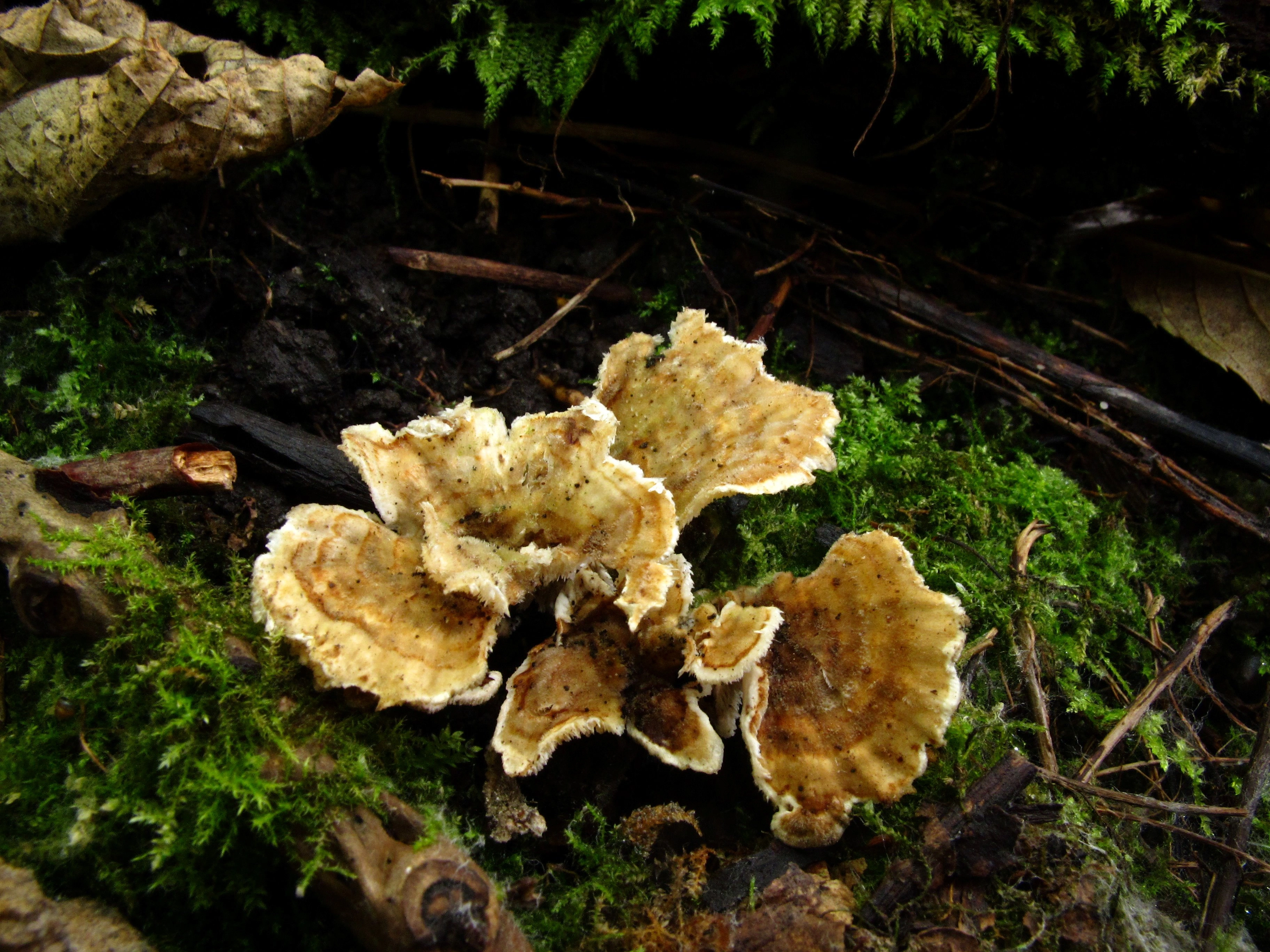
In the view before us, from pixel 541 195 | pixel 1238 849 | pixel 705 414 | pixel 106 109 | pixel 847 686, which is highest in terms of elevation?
pixel 106 109

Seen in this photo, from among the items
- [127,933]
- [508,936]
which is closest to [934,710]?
[508,936]

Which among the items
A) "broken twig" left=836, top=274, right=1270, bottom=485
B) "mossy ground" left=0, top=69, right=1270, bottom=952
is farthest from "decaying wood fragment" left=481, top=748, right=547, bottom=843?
"broken twig" left=836, top=274, right=1270, bottom=485

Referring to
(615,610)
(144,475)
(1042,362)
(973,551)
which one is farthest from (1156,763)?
(144,475)

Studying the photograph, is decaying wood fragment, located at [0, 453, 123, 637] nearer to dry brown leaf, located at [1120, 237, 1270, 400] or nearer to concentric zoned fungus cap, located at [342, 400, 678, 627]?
concentric zoned fungus cap, located at [342, 400, 678, 627]

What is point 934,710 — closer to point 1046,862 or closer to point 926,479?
point 1046,862

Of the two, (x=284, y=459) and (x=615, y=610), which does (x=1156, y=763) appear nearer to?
(x=615, y=610)
